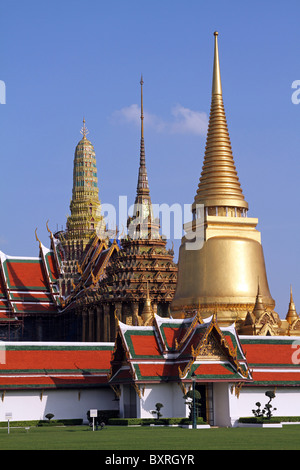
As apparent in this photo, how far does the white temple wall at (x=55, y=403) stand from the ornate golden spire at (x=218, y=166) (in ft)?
61.1

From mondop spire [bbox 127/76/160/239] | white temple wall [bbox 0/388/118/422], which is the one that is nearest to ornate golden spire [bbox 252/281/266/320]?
white temple wall [bbox 0/388/118/422]

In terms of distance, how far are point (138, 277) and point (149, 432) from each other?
4181 centimetres

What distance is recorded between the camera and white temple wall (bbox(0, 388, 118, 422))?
144 ft

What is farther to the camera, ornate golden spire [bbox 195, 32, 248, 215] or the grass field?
ornate golden spire [bbox 195, 32, 248, 215]

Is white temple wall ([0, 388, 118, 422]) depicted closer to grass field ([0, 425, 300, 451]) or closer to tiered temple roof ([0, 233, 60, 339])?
grass field ([0, 425, 300, 451])

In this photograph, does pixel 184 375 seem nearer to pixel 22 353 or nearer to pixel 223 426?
pixel 223 426

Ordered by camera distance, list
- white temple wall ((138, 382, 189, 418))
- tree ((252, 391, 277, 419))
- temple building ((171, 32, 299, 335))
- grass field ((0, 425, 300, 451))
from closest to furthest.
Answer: grass field ((0, 425, 300, 451))
tree ((252, 391, 277, 419))
white temple wall ((138, 382, 189, 418))
temple building ((171, 32, 299, 335))

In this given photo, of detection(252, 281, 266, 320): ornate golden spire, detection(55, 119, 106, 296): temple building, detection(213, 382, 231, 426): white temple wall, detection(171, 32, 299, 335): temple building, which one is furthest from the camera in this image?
detection(55, 119, 106, 296): temple building

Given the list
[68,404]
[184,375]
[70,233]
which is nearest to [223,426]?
[184,375]

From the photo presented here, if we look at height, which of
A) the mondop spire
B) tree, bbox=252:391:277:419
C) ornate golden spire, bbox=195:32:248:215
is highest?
the mondop spire

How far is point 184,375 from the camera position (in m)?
40.8

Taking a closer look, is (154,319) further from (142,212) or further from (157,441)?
(142,212)

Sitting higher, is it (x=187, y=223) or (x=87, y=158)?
(x=87, y=158)

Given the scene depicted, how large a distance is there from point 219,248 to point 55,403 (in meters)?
18.2
